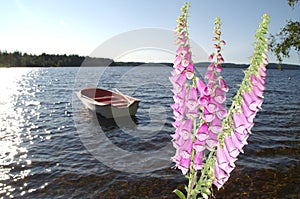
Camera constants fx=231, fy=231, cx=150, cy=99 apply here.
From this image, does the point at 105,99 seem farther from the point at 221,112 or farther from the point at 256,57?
the point at 256,57

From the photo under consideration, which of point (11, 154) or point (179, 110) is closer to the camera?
point (179, 110)

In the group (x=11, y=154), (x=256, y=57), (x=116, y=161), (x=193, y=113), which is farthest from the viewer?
(x=11, y=154)

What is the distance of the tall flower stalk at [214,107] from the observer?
1785 millimetres

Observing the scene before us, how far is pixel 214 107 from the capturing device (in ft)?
5.94

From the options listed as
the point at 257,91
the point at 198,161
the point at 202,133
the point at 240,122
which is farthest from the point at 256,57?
the point at 198,161

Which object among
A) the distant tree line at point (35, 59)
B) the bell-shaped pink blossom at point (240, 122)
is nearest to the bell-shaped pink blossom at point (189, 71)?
the bell-shaped pink blossom at point (240, 122)

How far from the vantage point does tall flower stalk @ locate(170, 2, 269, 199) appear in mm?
1785

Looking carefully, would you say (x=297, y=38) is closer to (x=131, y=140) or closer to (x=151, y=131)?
(x=151, y=131)

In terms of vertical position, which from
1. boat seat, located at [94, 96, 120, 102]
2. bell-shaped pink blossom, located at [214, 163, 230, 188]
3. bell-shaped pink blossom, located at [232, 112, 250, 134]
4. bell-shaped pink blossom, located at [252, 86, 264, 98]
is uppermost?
bell-shaped pink blossom, located at [252, 86, 264, 98]

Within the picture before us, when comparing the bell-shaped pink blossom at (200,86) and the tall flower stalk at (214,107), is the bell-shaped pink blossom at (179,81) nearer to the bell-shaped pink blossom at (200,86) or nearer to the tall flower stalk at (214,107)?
the tall flower stalk at (214,107)

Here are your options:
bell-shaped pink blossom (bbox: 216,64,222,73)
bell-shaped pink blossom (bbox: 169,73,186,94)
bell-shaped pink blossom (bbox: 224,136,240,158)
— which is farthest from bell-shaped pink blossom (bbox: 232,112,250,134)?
bell-shaped pink blossom (bbox: 169,73,186,94)

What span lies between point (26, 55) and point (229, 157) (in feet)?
593

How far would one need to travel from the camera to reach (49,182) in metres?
8.18

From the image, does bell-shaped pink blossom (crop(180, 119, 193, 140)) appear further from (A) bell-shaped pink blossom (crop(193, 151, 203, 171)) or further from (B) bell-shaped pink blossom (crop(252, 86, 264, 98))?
(B) bell-shaped pink blossom (crop(252, 86, 264, 98))
